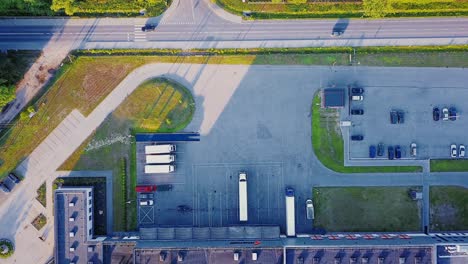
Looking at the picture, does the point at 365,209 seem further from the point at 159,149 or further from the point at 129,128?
the point at 129,128

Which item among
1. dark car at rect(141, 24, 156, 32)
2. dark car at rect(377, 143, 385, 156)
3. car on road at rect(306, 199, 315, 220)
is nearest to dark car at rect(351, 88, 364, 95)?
dark car at rect(377, 143, 385, 156)

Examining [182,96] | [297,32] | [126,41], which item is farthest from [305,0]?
[126,41]

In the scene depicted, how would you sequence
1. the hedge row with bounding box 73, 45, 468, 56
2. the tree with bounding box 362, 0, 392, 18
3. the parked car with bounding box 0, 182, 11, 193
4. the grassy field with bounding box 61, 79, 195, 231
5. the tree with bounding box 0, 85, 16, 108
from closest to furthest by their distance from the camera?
the tree with bounding box 0, 85, 16, 108, the tree with bounding box 362, 0, 392, 18, the hedge row with bounding box 73, 45, 468, 56, the parked car with bounding box 0, 182, 11, 193, the grassy field with bounding box 61, 79, 195, 231

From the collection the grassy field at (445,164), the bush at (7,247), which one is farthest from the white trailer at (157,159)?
the grassy field at (445,164)

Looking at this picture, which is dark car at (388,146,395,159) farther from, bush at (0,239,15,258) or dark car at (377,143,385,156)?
bush at (0,239,15,258)

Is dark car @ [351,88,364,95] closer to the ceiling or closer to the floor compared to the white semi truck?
closer to the ceiling

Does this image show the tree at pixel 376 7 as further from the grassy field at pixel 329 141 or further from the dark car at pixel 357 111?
the grassy field at pixel 329 141

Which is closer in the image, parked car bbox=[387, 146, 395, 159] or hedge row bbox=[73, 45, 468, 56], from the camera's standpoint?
parked car bbox=[387, 146, 395, 159]
